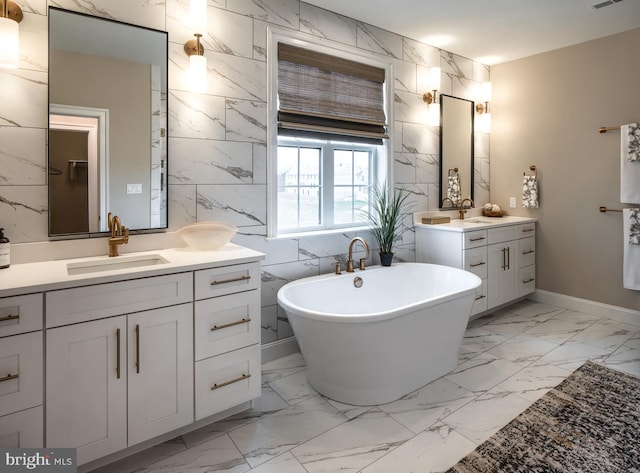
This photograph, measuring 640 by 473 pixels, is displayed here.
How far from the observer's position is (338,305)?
9.55 feet

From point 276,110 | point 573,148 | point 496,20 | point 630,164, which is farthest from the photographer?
point 573,148

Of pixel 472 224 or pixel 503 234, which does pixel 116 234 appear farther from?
pixel 503 234

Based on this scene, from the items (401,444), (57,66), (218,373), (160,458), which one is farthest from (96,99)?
(401,444)

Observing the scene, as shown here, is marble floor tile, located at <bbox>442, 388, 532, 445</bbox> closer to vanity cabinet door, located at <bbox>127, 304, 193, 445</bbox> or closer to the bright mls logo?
vanity cabinet door, located at <bbox>127, 304, 193, 445</bbox>

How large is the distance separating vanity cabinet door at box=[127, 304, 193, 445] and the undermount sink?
364mm

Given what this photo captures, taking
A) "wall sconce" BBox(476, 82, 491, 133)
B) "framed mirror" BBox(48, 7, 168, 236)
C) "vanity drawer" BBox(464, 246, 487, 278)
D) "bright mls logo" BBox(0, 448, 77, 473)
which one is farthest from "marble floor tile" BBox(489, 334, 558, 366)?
"bright mls logo" BBox(0, 448, 77, 473)

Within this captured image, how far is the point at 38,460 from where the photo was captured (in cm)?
154

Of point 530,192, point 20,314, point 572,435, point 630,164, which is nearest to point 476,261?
point 530,192

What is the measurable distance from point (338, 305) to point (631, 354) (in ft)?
7.39

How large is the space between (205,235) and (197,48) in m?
1.13

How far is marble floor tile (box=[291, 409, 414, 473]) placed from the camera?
1812 mm

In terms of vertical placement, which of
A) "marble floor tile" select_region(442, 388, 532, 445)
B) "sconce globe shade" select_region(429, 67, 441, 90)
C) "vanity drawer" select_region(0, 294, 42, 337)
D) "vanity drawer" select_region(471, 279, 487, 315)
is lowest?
"marble floor tile" select_region(442, 388, 532, 445)

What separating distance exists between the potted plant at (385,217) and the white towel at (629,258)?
189 cm

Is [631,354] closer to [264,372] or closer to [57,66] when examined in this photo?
[264,372]
